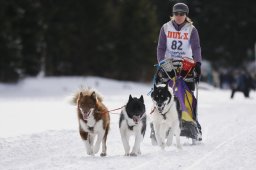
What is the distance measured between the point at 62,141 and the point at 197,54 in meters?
2.90

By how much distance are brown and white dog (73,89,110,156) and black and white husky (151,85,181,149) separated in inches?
30.1

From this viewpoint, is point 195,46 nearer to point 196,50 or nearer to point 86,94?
point 196,50

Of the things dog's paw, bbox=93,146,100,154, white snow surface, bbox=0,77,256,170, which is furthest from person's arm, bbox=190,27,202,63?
dog's paw, bbox=93,146,100,154

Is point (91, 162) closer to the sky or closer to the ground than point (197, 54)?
closer to the ground

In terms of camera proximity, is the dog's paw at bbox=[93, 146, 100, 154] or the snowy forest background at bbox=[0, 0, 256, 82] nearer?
the dog's paw at bbox=[93, 146, 100, 154]

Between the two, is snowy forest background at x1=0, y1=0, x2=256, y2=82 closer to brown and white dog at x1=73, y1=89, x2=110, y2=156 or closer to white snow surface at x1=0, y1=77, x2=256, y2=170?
white snow surface at x1=0, y1=77, x2=256, y2=170

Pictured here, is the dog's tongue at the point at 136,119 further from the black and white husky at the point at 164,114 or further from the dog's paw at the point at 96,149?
the dog's paw at the point at 96,149

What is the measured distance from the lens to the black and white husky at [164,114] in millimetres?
9414

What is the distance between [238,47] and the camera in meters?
67.9

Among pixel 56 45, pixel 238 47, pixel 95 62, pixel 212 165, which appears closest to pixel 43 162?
pixel 212 165

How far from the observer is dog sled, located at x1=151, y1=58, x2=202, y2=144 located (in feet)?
33.7

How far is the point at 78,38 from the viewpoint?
48219 millimetres

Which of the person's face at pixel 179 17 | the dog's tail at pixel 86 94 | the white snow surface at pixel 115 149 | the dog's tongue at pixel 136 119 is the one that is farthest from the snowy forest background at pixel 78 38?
the dog's tongue at pixel 136 119

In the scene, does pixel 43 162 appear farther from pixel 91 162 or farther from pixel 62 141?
pixel 62 141
